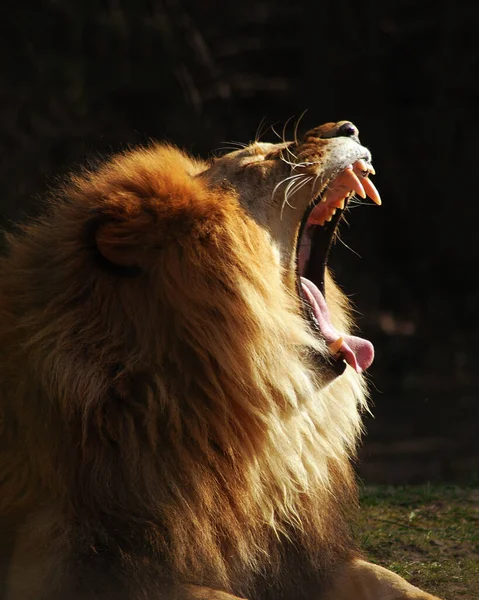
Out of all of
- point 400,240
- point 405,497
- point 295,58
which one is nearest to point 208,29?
point 295,58

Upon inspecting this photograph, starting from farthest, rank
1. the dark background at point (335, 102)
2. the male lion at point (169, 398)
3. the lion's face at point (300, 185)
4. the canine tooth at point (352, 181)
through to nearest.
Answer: the dark background at point (335, 102)
the canine tooth at point (352, 181)
the lion's face at point (300, 185)
the male lion at point (169, 398)

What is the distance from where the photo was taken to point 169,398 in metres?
2.62

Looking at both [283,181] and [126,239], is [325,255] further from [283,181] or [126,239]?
[126,239]

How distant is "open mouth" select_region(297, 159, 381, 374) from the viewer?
2.95m

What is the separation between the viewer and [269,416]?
2.72 metres

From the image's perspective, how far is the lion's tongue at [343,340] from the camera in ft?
9.68

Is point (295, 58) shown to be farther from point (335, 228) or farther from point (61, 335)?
point (61, 335)

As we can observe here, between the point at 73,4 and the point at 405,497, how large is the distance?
5322 millimetres

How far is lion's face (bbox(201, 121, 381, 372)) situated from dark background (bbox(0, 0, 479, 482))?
197 inches

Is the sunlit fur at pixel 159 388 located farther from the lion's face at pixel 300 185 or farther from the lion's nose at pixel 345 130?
the lion's nose at pixel 345 130

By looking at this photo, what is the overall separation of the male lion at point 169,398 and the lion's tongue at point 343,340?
10mm

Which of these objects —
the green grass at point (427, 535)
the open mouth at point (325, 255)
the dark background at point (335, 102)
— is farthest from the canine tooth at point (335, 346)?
the dark background at point (335, 102)

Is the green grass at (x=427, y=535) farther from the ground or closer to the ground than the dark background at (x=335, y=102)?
closer to the ground

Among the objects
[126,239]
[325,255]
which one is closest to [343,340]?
[325,255]
